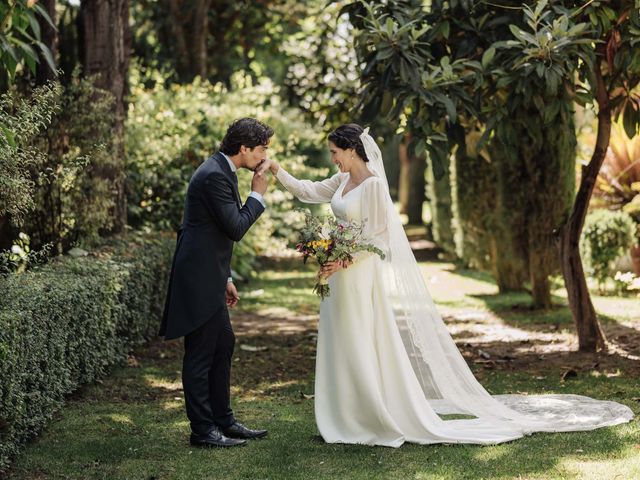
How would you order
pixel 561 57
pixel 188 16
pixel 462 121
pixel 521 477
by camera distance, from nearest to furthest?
pixel 521 477, pixel 561 57, pixel 462 121, pixel 188 16

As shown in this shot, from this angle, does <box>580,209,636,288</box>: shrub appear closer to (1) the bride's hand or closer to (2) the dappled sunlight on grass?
(1) the bride's hand

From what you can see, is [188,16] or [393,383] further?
[188,16]

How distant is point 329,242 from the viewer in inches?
241

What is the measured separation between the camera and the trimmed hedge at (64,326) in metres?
5.57

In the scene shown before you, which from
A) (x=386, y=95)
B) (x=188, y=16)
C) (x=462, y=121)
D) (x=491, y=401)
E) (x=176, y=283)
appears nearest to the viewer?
(x=176, y=283)

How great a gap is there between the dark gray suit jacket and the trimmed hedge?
0.88 meters

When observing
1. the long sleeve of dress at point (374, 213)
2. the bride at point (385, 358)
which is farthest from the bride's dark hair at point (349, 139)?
the long sleeve of dress at point (374, 213)

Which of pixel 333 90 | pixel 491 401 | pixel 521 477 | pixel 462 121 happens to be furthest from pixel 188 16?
pixel 521 477

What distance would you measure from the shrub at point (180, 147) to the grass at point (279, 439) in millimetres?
2515

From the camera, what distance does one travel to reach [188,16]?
A: 18.5 meters

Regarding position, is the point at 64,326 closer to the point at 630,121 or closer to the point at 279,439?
the point at 279,439

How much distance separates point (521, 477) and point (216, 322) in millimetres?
2178

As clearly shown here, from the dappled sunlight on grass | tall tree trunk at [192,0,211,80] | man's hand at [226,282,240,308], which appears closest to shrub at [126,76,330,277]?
tall tree trunk at [192,0,211,80]

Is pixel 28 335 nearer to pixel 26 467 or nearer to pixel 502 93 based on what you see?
pixel 26 467
